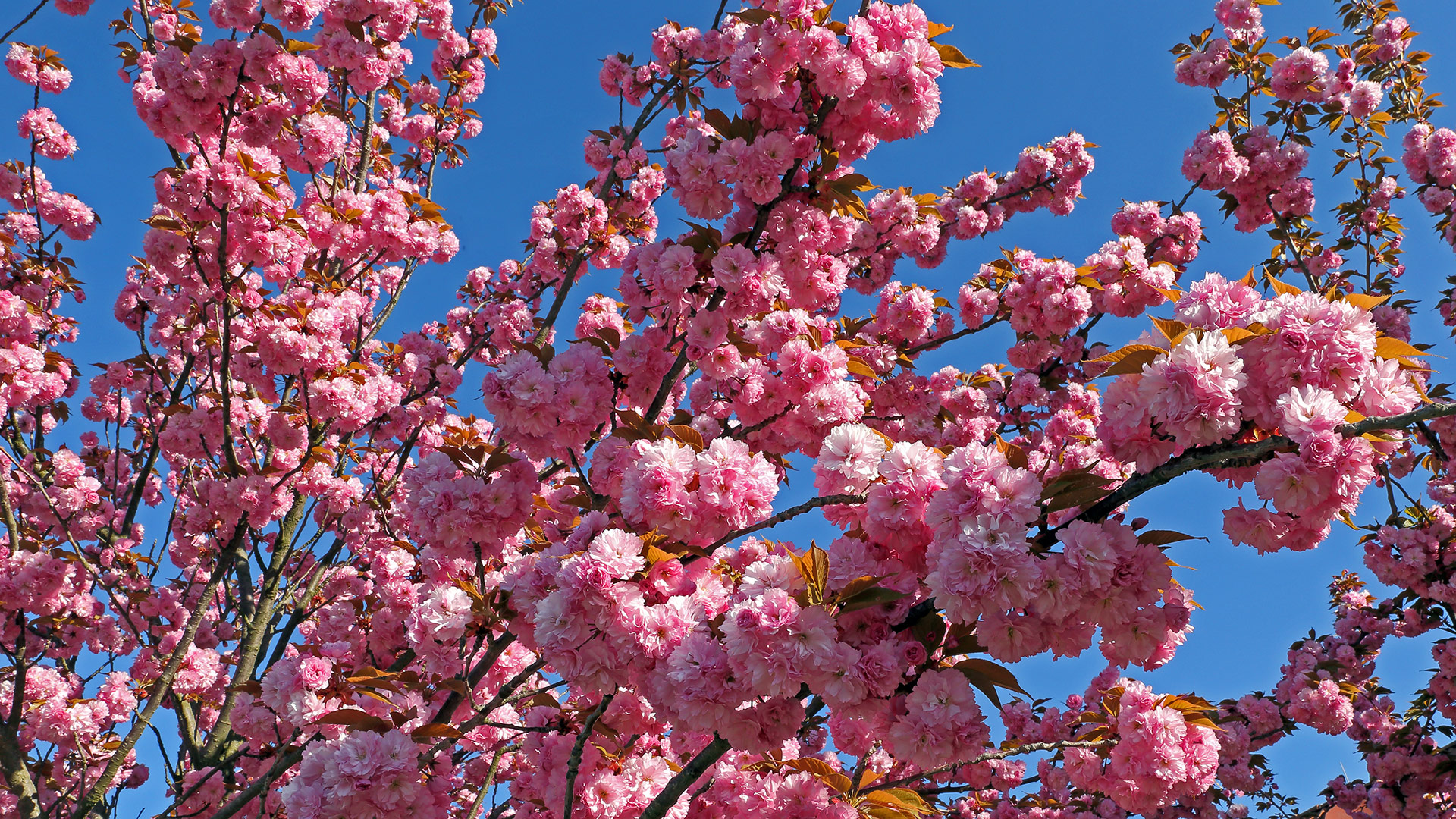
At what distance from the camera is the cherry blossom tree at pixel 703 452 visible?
2.03 metres

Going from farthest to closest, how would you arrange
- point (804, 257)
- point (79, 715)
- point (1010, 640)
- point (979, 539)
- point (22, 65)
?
point (22, 65), point (79, 715), point (804, 257), point (1010, 640), point (979, 539)

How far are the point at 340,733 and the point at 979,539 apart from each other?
2739 mm

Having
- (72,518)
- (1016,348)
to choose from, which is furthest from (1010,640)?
(72,518)

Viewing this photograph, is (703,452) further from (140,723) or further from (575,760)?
(140,723)

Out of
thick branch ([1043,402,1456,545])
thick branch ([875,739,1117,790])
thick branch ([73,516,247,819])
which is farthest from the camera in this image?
thick branch ([73,516,247,819])

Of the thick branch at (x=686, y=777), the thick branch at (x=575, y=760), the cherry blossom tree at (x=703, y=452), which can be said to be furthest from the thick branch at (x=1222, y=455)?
the thick branch at (x=575, y=760)

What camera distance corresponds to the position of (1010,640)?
6.65ft

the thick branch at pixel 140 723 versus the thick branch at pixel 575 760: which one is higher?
the thick branch at pixel 140 723

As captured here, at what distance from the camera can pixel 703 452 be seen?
239 centimetres

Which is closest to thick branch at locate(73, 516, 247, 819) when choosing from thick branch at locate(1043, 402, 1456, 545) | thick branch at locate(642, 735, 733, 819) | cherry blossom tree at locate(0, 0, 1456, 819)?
cherry blossom tree at locate(0, 0, 1456, 819)

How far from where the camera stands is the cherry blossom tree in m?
2.03

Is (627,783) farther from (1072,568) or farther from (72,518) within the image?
(72,518)

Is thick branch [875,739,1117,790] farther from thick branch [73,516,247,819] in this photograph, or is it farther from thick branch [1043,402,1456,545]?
thick branch [73,516,247,819]

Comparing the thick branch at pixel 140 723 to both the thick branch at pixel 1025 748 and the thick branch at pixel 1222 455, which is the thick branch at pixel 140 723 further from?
the thick branch at pixel 1222 455
